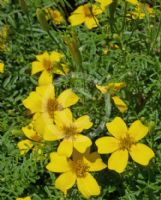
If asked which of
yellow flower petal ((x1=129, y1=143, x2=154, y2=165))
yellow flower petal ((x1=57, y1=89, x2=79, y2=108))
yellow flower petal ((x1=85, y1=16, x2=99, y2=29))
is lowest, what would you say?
yellow flower petal ((x1=129, y1=143, x2=154, y2=165))

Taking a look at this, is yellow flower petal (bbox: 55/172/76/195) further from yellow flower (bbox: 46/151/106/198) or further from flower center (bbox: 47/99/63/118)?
flower center (bbox: 47/99/63/118)

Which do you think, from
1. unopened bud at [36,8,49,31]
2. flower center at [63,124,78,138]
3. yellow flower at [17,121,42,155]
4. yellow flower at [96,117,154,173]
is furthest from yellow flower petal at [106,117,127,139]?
unopened bud at [36,8,49,31]

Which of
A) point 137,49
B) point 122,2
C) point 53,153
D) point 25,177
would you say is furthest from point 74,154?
point 122,2

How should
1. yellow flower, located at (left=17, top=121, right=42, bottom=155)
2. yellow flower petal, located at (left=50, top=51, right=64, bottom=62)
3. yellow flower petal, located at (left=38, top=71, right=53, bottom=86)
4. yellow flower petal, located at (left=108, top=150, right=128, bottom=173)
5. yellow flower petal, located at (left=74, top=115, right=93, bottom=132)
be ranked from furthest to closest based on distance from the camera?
yellow flower petal, located at (left=50, top=51, right=64, bottom=62) < yellow flower petal, located at (left=38, top=71, right=53, bottom=86) < yellow flower, located at (left=17, top=121, right=42, bottom=155) < yellow flower petal, located at (left=74, top=115, right=93, bottom=132) < yellow flower petal, located at (left=108, top=150, right=128, bottom=173)

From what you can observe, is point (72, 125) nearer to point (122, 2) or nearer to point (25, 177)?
point (25, 177)

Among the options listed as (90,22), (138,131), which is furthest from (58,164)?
(90,22)

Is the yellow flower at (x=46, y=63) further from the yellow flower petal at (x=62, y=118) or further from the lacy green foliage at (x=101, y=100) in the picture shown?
the yellow flower petal at (x=62, y=118)
